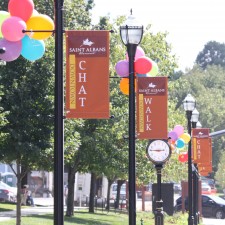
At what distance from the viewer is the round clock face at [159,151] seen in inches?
923

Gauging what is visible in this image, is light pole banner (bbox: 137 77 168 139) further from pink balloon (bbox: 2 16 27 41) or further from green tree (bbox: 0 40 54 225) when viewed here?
green tree (bbox: 0 40 54 225)

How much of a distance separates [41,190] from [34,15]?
62491mm

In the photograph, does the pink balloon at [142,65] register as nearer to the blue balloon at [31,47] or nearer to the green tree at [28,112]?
the blue balloon at [31,47]

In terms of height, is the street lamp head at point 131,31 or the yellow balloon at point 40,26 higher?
the street lamp head at point 131,31

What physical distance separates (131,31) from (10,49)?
13.0 feet

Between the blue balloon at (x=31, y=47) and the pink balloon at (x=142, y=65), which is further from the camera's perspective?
the pink balloon at (x=142, y=65)

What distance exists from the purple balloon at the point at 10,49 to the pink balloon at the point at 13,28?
13cm

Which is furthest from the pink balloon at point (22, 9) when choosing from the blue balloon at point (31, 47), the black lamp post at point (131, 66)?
the black lamp post at point (131, 66)

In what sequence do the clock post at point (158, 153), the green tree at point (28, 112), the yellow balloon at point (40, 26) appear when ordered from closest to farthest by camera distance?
the yellow balloon at point (40, 26) < the clock post at point (158, 153) < the green tree at point (28, 112)

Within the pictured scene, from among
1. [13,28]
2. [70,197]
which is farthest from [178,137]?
[13,28]

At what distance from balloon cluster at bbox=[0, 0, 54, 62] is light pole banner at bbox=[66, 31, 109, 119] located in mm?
697

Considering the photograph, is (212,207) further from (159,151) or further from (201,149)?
(159,151)

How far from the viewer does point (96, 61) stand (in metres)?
13.6

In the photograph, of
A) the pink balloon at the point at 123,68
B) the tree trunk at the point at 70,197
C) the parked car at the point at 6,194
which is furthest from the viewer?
the parked car at the point at 6,194
